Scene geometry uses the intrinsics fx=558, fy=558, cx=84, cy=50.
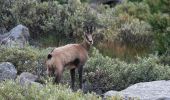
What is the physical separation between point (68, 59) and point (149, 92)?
7.20 feet

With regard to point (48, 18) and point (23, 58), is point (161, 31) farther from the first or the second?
point (23, 58)

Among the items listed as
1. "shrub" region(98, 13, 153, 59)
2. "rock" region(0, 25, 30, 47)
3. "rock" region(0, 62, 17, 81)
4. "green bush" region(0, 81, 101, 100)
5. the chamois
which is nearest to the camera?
"green bush" region(0, 81, 101, 100)

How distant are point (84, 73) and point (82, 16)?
17.2ft

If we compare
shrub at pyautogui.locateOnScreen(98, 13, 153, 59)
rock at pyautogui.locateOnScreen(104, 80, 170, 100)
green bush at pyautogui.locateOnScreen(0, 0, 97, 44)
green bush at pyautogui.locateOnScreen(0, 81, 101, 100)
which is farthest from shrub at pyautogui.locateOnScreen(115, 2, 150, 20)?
green bush at pyautogui.locateOnScreen(0, 81, 101, 100)

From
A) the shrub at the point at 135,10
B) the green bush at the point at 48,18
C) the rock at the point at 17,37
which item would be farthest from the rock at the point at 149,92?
the shrub at the point at 135,10

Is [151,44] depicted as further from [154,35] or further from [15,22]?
[15,22]

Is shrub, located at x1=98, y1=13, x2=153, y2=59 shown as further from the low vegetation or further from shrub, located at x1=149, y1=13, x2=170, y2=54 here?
shrub, located at x1=149, y1=13, x2=170, y2=54

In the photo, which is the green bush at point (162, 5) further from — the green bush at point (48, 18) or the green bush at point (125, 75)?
the green bush at point (125, 75)

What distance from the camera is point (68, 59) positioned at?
31.9 feet

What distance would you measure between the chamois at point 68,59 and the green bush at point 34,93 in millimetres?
2439

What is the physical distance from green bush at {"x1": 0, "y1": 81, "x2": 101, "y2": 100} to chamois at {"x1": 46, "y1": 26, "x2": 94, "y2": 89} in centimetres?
244

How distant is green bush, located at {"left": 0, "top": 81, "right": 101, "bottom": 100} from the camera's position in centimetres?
609

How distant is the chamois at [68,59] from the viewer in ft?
30.1

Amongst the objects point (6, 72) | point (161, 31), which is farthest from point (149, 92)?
point (161, 31)
